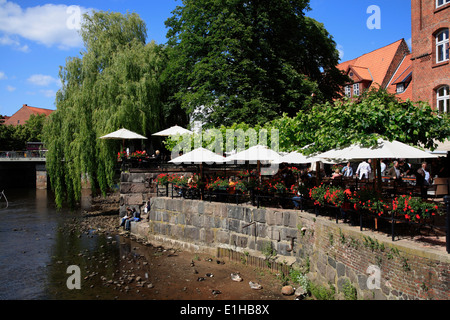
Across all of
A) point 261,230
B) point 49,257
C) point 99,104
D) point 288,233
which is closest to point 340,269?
point 288,233

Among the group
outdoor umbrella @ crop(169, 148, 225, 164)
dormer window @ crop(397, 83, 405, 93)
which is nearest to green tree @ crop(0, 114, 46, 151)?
outdoor umbrella @ crop(169, 148, 225, 164)

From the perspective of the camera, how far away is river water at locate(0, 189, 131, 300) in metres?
9.61

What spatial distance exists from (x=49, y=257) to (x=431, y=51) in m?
20.1

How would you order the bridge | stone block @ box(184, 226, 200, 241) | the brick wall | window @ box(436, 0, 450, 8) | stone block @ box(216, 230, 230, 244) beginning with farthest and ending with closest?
the bridge, window @ box(436, 0, 450, 8), stone block @ box(184, 226, 200, 241), stone block @ box(216, 230, 230, 244), the brick wall

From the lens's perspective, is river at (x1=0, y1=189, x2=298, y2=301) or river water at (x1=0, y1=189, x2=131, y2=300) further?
river water at (x1=0, y1=189, x2=131, y2=300)

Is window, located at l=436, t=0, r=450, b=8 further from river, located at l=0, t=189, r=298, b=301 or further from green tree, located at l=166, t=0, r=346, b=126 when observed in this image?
river, located at l=0, t=189, r=298, b=301

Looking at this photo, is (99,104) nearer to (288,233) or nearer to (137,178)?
(137,178)

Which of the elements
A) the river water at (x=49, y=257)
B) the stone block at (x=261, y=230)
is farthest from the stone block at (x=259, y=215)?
the river water at (x=49, y=257)

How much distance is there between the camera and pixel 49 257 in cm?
Answer: 1271

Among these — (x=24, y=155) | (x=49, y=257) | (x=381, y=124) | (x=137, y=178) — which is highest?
(x=24, y=155)

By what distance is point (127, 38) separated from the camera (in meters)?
23.9

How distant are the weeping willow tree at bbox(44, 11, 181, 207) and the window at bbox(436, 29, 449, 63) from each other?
1565 centimetres
